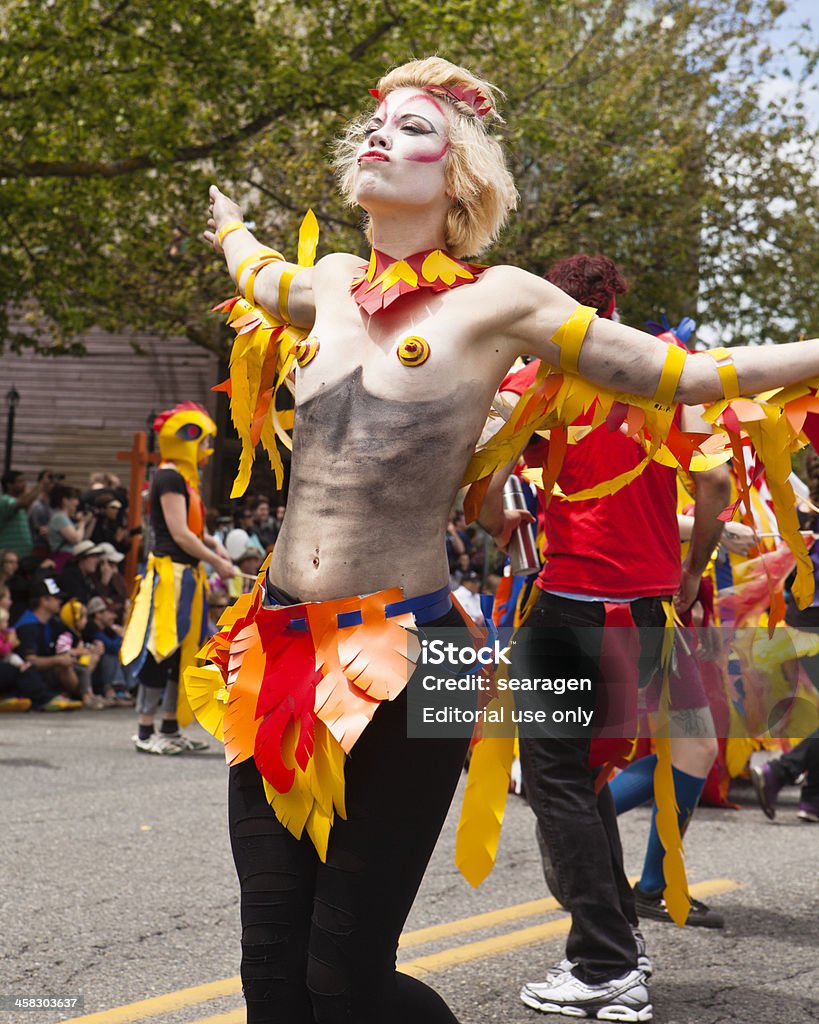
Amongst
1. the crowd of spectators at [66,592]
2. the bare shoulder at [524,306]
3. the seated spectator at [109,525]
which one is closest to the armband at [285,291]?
the bare shoulder at [524,306]

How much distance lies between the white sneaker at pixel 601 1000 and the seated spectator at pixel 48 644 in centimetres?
737

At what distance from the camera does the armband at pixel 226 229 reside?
3.23 metres

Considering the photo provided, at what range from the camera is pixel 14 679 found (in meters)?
10.2

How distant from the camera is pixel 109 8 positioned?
12.1m

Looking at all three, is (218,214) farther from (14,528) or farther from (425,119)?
(14,528)

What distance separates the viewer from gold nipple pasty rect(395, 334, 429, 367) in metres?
2.59

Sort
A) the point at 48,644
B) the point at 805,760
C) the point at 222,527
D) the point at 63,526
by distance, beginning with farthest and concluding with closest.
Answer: the point at 222,527 < the point at 63,526 < the point at 48,644 < the point at 805,760

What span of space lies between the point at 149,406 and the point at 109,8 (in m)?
9.74

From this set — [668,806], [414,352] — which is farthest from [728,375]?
[668,806]

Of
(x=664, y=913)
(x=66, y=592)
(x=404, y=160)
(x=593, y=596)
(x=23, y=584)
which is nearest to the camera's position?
(x=404, y=160)

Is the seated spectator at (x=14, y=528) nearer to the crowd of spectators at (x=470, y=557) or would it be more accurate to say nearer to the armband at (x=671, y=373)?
the crowd of spectators at (x=470, y=557)

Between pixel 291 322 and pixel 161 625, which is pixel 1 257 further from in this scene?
pixel 291 322

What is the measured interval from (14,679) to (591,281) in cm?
749

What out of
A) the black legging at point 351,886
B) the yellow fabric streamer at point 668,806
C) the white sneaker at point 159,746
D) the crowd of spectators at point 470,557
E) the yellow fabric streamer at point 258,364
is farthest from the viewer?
the crowd of spectators at point 470,557
